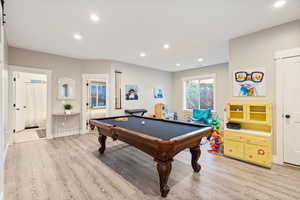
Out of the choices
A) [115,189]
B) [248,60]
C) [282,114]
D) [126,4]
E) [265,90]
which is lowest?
[115,189]

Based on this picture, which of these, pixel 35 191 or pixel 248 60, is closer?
pixel 35 191

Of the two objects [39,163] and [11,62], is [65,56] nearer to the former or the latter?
[11,62]

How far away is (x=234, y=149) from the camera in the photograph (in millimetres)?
2832

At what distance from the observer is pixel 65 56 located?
4613 mm

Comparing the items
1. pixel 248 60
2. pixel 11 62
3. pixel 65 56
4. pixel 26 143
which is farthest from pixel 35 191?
pixel 248 60

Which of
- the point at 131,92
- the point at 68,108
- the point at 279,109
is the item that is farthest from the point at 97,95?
the point at 279,109

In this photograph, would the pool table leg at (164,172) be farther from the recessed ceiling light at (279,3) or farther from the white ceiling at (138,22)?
the recessed ceiling light at (279,3)

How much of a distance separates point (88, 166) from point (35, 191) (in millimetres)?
801

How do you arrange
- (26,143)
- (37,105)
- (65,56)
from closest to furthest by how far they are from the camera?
(26,143), (65,56), (37,105)

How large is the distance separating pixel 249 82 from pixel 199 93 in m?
3.51

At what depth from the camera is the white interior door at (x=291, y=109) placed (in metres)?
2.48

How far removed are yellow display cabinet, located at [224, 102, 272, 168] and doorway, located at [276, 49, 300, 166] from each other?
0.24m

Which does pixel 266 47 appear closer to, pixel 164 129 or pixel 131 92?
pixel 164 129

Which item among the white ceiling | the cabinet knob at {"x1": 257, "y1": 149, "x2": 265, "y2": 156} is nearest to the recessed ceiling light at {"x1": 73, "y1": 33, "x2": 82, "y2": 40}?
the white ceiling
